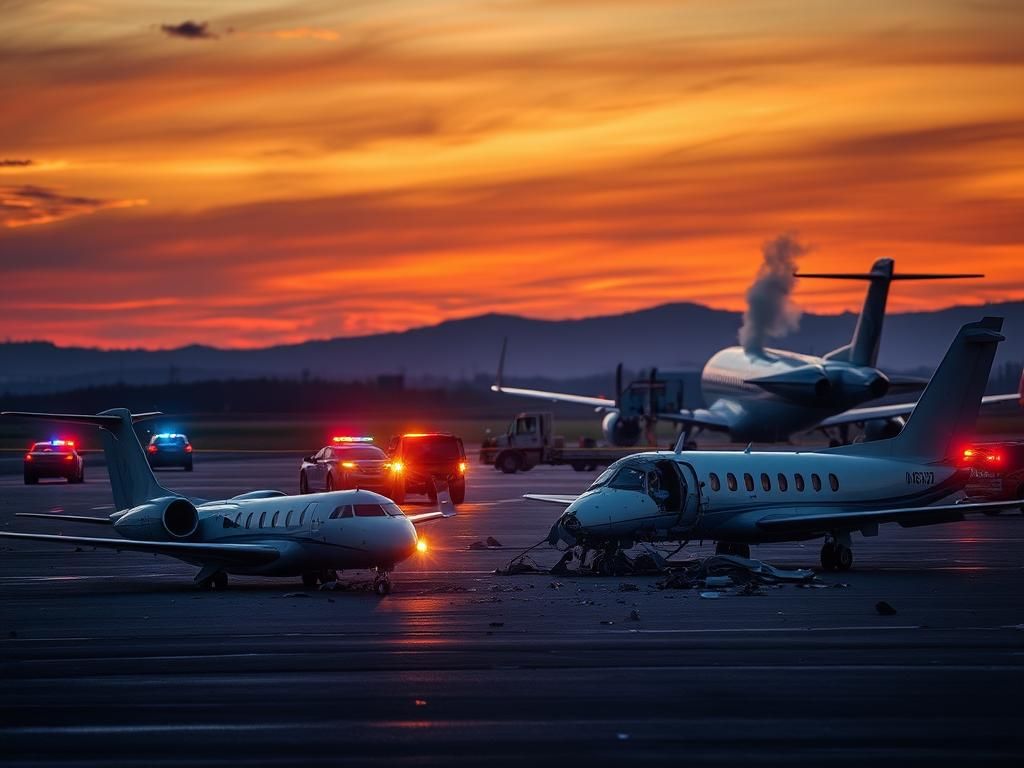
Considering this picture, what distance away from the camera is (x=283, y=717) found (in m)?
15.4

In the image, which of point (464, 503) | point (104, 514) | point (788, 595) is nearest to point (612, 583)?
point (788, 595)

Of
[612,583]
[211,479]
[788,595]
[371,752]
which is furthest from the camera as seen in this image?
[211,479]

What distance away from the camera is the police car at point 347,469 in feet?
179

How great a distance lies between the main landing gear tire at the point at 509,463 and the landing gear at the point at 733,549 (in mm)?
49650

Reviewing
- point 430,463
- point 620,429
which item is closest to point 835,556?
point 430,463

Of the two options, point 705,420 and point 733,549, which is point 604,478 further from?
point 705,420

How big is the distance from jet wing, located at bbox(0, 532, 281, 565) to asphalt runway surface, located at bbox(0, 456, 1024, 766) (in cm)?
65

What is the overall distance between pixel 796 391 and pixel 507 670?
6059 centimetres

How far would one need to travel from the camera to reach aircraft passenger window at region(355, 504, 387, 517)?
27.3 m

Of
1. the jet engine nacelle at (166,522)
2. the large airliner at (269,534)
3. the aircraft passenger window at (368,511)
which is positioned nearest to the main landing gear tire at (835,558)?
Answer: the large airliner at (269,534)

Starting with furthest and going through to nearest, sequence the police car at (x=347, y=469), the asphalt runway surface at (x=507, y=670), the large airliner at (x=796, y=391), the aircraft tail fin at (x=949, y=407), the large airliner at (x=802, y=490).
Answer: the large airliner at (x=796, y=391) → the police car at (x=347, y=469) → the aircraft tail fin at (x=949, y=407) → the large airliner at (x=802, y=490) → the asphalt runway surface at (x=507, y=670)

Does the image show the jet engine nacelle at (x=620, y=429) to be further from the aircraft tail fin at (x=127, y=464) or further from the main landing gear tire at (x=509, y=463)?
the aircraft tail fin at (x=127, y=464)

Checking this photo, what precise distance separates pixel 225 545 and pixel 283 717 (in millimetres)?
12788

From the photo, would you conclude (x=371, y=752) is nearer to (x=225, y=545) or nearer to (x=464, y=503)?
(x=225, y=545)
